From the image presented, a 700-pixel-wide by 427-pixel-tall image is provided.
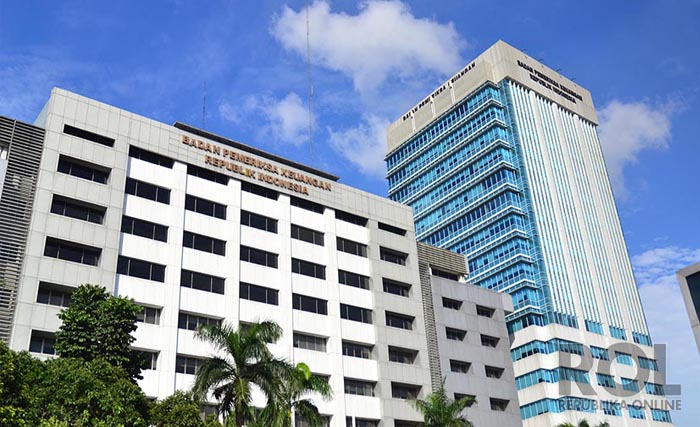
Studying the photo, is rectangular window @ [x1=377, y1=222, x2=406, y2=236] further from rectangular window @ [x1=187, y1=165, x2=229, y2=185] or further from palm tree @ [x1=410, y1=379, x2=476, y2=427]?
palm tree @ [x1=410, y1=379, x2=476, y2=427]

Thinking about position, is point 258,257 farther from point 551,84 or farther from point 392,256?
point 551,84

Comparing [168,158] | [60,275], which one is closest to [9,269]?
[60,275]

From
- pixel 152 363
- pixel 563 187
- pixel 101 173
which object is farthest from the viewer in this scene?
pixel 563 187

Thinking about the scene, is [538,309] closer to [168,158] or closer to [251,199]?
[251,199]

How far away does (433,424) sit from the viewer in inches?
2212

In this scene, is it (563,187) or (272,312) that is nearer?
(272,312)

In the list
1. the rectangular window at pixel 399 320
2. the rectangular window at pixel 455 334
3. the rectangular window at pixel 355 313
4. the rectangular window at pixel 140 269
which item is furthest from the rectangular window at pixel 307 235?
the rectangular window at pixel 455 334

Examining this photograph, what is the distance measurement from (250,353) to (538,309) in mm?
73991

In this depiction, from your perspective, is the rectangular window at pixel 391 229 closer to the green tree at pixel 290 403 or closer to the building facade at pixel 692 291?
A: the green tree at pixel 290 403

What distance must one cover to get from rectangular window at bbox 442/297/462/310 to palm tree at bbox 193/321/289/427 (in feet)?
125

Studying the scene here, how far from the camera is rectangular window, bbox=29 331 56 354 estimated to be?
48766 millimetres

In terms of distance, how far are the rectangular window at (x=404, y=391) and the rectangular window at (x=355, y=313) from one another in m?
7.08

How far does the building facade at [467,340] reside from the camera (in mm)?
73688

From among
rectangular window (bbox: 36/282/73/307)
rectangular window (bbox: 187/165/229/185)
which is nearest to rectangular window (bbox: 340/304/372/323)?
rectangular window (bbox: 187/165/229/185)
